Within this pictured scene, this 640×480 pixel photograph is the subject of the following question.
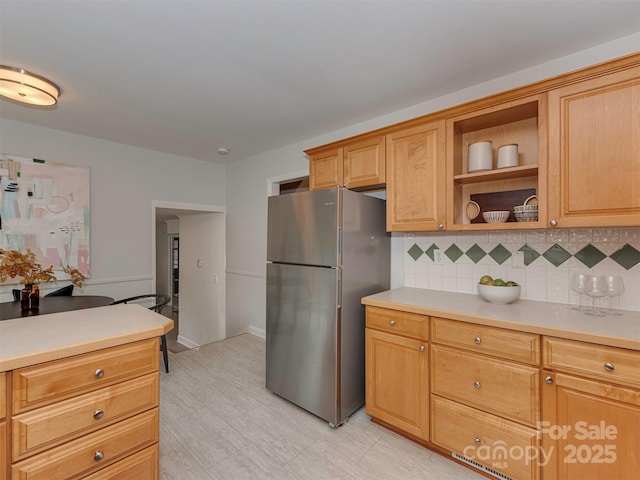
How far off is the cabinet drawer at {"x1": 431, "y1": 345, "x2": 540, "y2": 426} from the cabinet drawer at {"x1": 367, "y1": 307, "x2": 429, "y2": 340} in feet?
0.42

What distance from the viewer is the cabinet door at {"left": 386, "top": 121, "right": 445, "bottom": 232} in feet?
6.91

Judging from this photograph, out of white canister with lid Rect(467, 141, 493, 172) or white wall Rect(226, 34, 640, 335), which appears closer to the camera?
white canister with lid Rect(467, 141, 493, 172)

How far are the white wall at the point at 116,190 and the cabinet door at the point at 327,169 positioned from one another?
85.5 inches

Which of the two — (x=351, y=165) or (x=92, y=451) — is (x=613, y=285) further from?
(x=92, y=451)

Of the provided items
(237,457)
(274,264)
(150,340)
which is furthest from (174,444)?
(274,264)

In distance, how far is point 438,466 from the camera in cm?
176

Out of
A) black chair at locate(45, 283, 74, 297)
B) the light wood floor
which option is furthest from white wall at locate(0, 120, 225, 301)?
the light wood floor

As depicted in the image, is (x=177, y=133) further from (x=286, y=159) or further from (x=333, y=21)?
(x=333, y=21)

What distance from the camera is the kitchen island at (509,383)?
1.34m

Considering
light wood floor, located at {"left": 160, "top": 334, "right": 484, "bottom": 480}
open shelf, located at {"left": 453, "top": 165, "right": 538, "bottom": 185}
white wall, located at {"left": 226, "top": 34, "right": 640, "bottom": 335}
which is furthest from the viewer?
white wall, located at {"left": 226, "top": 34, "right": 640, "bottom": 335}

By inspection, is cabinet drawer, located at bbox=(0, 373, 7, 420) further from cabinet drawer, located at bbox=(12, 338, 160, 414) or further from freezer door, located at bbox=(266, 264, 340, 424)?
freezer door, located at bbox=(266, 264, 340, 424)

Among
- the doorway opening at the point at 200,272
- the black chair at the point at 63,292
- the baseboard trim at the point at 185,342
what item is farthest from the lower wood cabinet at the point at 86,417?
the baseboard trim at the point at 185,342

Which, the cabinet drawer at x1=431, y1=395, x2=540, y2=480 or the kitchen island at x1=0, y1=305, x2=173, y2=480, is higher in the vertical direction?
the kitchen island at x1=0, y1=305, x2=173, y2=480

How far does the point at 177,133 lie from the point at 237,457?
3.00m
